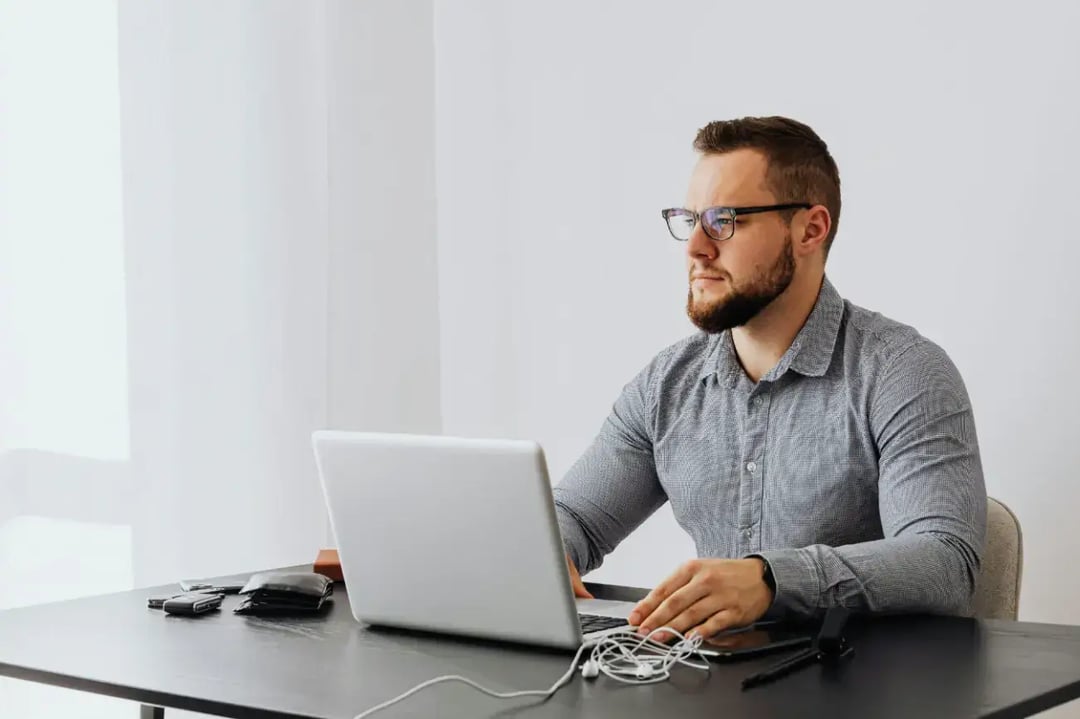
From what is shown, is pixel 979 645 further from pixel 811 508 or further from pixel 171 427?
pixel 171 427

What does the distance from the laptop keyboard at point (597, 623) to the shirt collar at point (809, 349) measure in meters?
0.58

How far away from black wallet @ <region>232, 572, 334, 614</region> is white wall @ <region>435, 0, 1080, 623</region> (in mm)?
1400

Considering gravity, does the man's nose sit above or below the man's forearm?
above

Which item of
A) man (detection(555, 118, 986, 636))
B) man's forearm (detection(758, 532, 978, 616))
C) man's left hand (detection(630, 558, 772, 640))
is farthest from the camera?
man (detection(555, 118, 986, 636))

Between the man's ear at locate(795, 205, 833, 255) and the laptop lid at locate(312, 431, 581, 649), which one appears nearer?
the laptop lid at locate(312, 431, 581, 649)

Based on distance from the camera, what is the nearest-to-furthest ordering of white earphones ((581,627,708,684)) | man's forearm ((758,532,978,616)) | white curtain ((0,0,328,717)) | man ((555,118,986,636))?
white earphones ((581,627,708,684)), man's forearm ((758,532,978,616)), man ((555,118,986,636)), white curtain ((0,0,328,717))

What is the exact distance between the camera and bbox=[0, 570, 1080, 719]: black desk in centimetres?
118

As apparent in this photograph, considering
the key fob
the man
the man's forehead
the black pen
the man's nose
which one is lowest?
the key fob

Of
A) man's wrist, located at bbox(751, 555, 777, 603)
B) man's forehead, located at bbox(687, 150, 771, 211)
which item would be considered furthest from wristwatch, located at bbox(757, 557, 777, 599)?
man's forehead, located at bbox(687, 150, 771, 211)

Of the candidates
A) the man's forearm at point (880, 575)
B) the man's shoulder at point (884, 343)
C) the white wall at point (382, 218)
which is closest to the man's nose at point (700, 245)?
the man's shoulder at point (884, 343)

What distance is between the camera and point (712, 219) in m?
1.98

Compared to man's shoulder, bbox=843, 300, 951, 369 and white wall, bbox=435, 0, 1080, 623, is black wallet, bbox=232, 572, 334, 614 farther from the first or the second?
white wall, bbox=435, 0, 1080, 623

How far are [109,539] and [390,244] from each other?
1057mm

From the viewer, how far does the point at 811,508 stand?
1.91 metres
